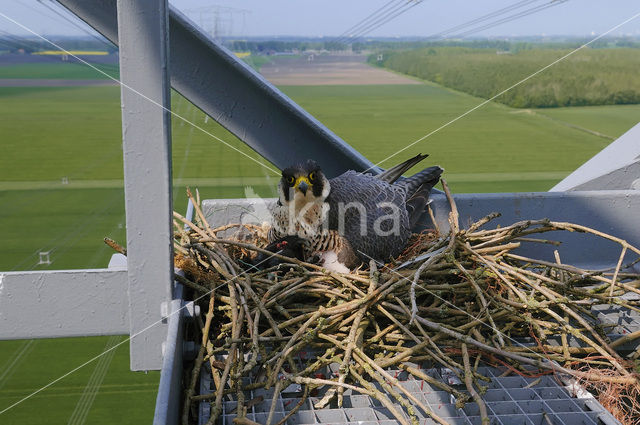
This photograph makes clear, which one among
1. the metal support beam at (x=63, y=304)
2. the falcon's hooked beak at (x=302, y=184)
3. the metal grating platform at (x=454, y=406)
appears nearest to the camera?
the metal grating platform at (x=454, y=406)

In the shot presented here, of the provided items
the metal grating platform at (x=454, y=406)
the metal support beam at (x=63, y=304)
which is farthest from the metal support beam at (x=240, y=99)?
the metal grating platform at (x=454, y=406)

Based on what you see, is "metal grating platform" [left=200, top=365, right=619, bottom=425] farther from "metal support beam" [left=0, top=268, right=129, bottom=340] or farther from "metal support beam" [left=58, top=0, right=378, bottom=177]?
"metal support beam" [left=58, top=0, right=378, bottom=177]

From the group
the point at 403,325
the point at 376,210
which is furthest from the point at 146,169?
the point at 376,210

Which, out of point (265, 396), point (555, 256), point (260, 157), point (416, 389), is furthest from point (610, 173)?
point (265, 396)

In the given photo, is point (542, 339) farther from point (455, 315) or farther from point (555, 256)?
point (555, 256)

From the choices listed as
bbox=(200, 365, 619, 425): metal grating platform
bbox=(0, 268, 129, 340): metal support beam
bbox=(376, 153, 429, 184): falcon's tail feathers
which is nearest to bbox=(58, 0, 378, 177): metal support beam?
bbox=(376, 153, 429, 184): falcon's tail feathers

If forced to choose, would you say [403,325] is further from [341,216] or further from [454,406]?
[341,216]

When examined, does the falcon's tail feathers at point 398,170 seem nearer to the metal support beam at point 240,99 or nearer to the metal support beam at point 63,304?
the metal support beam at point 240,99

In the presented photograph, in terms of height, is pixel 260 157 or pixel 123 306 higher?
pixel 260 157
